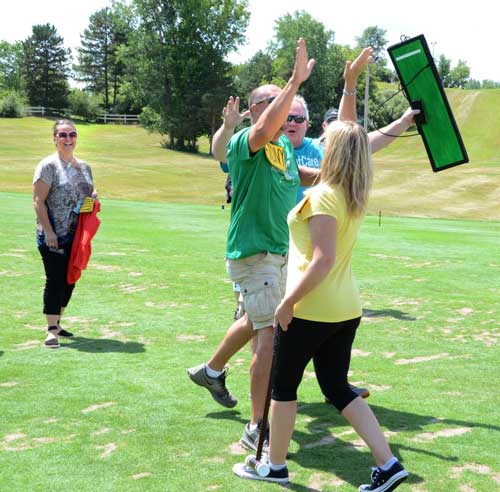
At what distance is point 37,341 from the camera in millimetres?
7691

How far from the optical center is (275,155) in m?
4.82

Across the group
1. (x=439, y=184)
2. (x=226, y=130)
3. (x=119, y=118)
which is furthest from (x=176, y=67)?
Answer: (x=226, y=130)

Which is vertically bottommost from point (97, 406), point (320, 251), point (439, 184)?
point (439, 184)

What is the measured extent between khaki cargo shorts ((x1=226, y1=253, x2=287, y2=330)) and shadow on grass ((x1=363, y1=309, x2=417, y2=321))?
4265 mm

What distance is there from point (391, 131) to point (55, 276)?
4.00 meters

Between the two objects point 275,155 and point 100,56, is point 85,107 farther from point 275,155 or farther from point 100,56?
point 275,155

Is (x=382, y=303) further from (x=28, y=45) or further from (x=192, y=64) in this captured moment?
(x=28, y=45)

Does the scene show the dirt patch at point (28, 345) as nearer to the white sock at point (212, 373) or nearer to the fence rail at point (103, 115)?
the white sock at point (212, 373)

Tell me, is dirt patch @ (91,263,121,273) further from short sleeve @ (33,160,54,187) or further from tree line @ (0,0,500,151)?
tree line @ (0,0,500,151)

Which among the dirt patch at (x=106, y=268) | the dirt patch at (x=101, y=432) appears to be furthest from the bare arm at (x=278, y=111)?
the dirt patch at (x=106, y=268)

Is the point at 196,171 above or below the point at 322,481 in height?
below

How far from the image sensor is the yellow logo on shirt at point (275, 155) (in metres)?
4.75

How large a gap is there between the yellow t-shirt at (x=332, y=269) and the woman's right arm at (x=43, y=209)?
4.24m

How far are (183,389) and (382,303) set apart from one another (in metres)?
4.48
